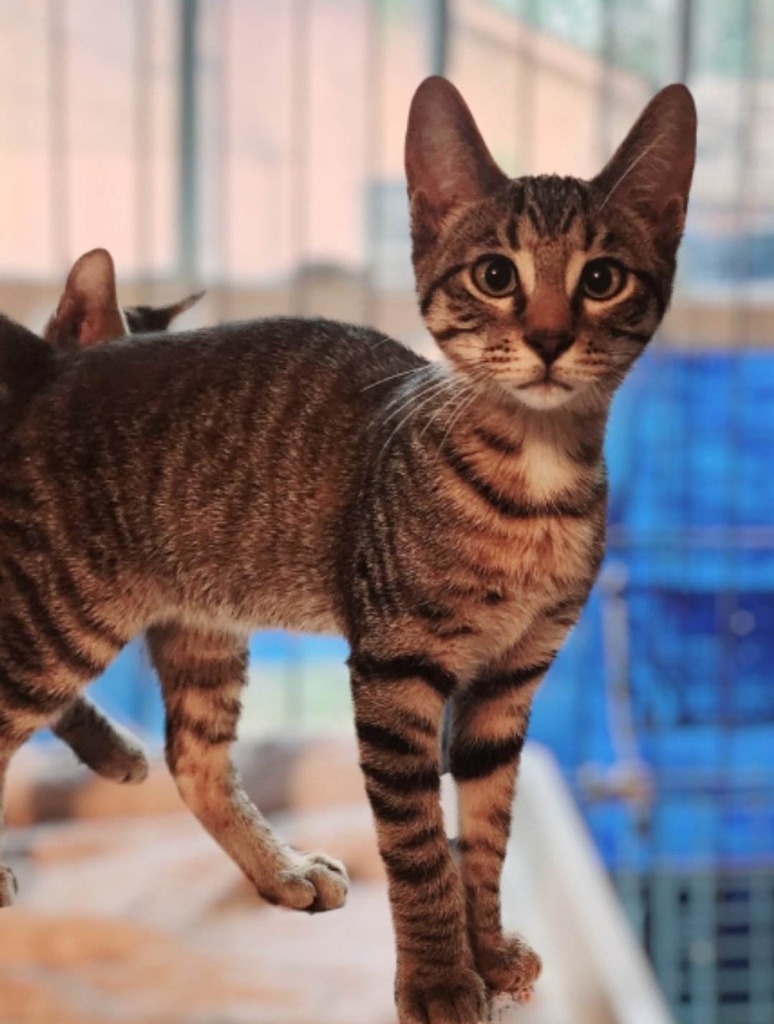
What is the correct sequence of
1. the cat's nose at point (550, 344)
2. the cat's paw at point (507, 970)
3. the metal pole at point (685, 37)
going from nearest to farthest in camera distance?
the cat's nose at point (550, 344)
the cat's paw at point (507, 970)
the metal pole at point (685, 37)

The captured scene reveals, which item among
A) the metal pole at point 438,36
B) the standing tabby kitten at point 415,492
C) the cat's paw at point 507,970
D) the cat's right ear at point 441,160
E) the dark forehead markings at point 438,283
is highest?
the metal pole at point 438,36

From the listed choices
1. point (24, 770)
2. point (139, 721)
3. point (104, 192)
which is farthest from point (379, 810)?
point (104, 192)

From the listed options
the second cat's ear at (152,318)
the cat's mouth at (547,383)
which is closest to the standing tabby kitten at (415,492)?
the cat's mouth at (547,383)

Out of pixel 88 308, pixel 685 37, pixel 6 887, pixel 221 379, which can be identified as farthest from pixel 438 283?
pixel 685 37

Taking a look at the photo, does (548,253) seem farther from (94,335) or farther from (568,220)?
(94,335)

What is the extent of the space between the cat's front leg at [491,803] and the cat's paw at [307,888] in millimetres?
148

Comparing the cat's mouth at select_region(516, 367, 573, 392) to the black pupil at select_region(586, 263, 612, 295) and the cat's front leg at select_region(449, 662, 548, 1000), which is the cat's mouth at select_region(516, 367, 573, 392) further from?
the cat's front leg at select_region(449, 662, 548, 1000)

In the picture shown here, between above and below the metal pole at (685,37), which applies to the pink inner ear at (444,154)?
below

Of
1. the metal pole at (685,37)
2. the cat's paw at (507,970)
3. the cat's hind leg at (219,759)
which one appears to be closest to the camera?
the cat's paw at (507,970)

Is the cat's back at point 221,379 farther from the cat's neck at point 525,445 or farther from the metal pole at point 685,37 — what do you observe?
the metal pole at point 685,37

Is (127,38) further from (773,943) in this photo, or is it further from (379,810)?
(773,943)

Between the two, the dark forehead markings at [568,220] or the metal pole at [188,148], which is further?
the metal pole at [188,148]

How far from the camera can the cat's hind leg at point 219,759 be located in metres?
0.94

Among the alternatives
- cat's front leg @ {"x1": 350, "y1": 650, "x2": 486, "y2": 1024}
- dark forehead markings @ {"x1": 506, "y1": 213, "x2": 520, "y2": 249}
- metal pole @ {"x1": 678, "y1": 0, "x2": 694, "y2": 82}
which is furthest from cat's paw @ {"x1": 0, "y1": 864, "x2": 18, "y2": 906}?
metal pole @ {"x1": 678, "y1": 0, "x2": 694, "y2": 82}
